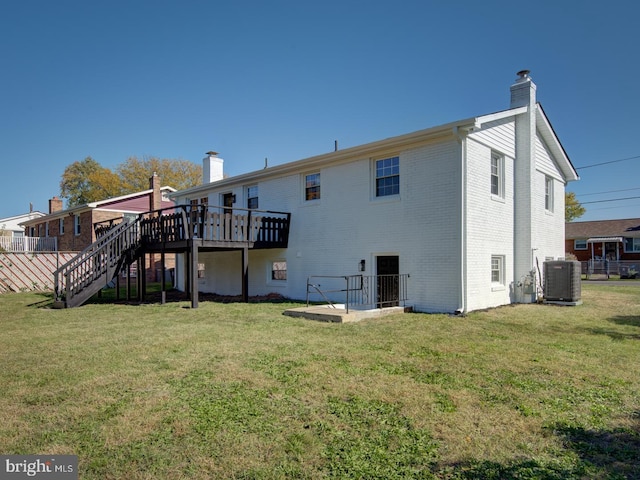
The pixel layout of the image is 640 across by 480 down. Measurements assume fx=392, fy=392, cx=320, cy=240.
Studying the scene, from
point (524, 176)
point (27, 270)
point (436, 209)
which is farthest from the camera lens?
point (27, 270)

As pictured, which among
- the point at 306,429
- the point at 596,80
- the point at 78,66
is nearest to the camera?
the point at 306,429

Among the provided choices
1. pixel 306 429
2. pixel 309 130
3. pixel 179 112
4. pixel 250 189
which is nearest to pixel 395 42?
pixel 309 130

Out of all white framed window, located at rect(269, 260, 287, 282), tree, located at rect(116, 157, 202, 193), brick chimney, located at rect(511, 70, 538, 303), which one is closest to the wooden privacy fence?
white framed window, located at rect(269, 260, 287, 282)

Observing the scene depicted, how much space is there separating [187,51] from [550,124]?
44.4 ft

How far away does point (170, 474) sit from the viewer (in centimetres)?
293

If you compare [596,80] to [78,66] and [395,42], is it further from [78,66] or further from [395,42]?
[78,66]

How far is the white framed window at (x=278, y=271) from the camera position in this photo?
1581cm

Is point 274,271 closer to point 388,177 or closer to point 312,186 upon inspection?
point 312,186

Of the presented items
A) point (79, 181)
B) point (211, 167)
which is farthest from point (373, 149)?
point (79, 181)

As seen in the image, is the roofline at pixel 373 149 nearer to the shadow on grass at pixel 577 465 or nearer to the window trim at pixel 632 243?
the shadow on grass at pixel 577 465

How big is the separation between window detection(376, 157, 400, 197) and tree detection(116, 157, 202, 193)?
35950 mm

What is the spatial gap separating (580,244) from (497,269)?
30.1 metres

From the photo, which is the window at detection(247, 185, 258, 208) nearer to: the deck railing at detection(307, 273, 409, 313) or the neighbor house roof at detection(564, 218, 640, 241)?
the deck railing at detection(307, 273, 409, 313)

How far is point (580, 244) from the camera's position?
36438mm
